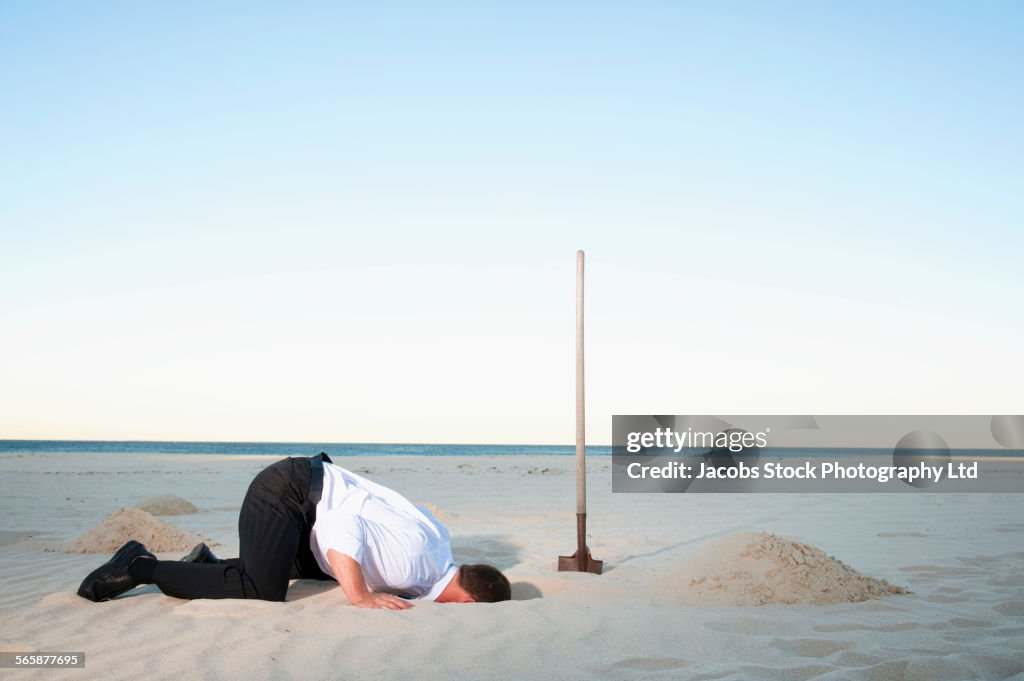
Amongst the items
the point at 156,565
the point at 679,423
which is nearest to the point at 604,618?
the point at 156,565

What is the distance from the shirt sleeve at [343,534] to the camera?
4262 millimetres

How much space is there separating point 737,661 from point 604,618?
3.02 feet

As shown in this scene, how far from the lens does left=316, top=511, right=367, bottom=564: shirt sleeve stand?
4262 mm

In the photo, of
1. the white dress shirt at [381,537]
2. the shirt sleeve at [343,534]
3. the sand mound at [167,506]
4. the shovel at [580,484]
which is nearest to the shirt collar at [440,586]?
the white dress shirt at [381,537]

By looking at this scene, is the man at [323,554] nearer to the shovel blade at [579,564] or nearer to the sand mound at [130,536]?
the shovel blade at [579,564]

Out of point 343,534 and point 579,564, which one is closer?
point 343,534

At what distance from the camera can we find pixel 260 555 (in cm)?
440

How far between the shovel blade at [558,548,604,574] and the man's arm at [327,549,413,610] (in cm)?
199

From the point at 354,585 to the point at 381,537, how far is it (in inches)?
14.0

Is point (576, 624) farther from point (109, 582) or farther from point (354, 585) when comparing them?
point (109, 582)

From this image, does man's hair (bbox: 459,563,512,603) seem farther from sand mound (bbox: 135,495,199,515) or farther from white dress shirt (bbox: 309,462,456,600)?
sand mound (bbox: 135,495,199,515)

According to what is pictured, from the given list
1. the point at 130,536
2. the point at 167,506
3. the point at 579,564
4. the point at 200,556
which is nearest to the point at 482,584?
the point at 579,564

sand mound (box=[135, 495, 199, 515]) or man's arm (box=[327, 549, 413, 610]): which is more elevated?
man's arm (box=[327, 549, 413, 610])

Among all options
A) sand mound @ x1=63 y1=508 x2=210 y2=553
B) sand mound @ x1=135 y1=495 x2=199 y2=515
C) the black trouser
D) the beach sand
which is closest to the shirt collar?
the beach sand
